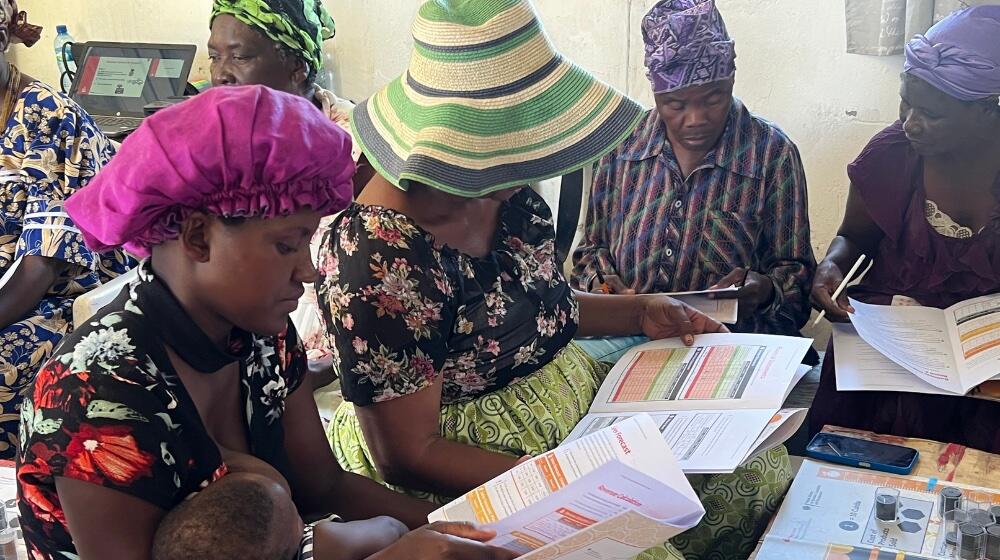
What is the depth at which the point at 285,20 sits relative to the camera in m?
2.68

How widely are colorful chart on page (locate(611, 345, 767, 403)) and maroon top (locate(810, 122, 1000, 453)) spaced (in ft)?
1.88

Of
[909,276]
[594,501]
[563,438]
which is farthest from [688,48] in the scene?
[594,501]

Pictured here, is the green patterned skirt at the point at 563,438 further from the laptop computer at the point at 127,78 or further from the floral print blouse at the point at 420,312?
the laptop computer at the point at 127,78

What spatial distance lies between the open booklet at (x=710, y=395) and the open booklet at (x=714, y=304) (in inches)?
8.1

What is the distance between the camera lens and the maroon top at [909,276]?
2238 mm

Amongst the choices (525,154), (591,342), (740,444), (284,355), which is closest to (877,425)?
(591,342)

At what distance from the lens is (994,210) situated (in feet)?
7.63

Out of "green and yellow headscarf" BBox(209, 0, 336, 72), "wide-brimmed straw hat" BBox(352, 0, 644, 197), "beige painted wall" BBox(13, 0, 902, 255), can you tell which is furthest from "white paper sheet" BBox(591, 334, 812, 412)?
"beige painted wall" BBox(13, 0, 902, 255)

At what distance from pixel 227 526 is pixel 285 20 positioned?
188 centimetres

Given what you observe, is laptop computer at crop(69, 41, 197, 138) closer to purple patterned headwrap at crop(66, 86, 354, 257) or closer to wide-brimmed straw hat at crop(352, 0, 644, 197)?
wide-brimmed straw hat at crop(352, 0, 644, 197)

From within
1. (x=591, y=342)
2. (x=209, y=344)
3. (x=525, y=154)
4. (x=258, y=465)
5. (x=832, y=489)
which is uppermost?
(x=525, y=154)

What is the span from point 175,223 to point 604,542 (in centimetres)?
71

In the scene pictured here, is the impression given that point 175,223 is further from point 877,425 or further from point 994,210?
point 994,210

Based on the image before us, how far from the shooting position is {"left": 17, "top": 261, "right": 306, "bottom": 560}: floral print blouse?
1175 mm
